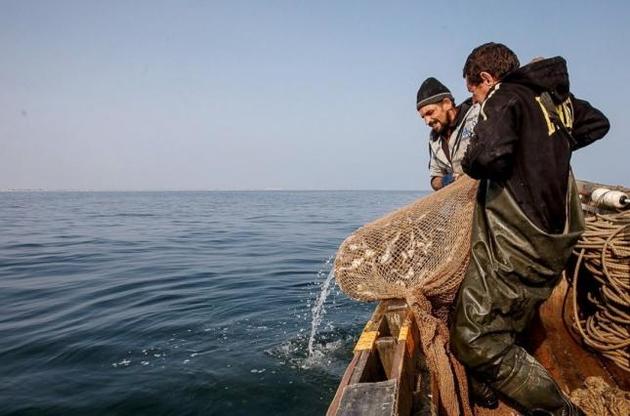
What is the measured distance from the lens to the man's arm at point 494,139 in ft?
6.93

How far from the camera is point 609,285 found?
2779 millimetres

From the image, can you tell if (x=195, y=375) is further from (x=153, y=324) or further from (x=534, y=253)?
(x=534, y=253)

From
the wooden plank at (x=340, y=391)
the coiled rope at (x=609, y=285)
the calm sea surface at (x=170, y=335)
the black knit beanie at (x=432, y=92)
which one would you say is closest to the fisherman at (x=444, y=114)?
the black knit beanie at (x=432, y=92)

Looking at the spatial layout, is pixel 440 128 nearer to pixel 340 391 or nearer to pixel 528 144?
pixel 528 144

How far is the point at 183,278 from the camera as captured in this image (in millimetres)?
9641

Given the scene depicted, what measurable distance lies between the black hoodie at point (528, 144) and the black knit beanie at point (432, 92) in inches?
69.7

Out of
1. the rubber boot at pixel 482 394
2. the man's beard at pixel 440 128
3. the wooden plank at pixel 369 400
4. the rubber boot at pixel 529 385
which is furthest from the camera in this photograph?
the man's beard at pixel 440 128

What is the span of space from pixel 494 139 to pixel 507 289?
2.89ft

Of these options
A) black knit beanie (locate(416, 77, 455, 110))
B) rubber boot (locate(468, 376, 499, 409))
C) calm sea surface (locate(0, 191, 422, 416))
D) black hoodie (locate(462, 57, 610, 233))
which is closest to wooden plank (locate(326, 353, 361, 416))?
rubber boot (locate(468, 376, 499, 409))

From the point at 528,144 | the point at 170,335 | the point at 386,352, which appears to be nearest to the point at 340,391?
the point at 386,352

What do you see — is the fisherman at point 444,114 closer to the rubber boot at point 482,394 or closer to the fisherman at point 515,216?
the fisherman at point 515,216

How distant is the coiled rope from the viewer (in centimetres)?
271

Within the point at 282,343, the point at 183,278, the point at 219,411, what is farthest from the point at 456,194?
the point at 183,278

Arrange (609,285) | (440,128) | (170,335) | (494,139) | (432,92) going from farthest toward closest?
(170,335), (440,128), (432,92), (609,285), (494,139)
